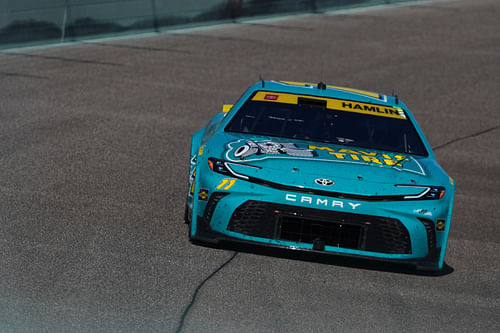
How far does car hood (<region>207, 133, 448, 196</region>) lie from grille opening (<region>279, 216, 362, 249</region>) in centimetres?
27

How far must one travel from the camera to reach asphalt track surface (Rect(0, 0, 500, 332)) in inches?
217

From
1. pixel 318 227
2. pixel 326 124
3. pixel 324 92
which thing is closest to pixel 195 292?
pixel 318 227

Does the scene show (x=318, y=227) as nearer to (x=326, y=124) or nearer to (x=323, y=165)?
(x=323, y=165)

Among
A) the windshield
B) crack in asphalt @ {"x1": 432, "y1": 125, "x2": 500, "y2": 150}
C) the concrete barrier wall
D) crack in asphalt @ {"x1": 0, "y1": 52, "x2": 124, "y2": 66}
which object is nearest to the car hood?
the windshield

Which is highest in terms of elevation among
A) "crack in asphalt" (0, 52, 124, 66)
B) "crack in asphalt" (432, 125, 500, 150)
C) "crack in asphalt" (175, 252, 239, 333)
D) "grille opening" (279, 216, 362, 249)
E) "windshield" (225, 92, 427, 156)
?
"windshield" (225, 92, 427, 156)

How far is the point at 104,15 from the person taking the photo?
19062mm

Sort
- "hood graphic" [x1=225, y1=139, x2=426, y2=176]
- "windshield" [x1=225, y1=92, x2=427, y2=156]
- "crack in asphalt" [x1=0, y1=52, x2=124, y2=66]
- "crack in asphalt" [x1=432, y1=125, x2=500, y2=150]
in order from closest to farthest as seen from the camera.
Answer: "hood graphic" [x1=225, y1=139, x2=426, y2=176] < "windshield" [x1=225, y1=92, x2=427, y2=156] < "crack in asphalt" [x1=432, y1=125, x2=500, y2=150] < "crack in asphalt" [x1=0, y1=52, x2=124, y2=66]

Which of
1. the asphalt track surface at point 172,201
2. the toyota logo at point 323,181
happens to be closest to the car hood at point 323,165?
the toyota logo at point 323,181

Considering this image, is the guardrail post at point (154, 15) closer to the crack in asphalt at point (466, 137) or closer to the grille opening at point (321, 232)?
the crack in asphalt at point (466, 137)

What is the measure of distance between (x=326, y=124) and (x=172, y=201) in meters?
1.80

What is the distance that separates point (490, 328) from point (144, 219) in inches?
131

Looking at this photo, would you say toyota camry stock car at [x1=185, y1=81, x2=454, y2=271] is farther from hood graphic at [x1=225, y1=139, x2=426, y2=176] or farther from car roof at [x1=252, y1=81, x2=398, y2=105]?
car roof at [x1=252, y1=81, x2=398, y2=105]

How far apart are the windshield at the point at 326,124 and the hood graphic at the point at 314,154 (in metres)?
0.27

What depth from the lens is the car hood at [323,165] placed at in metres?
6.11
